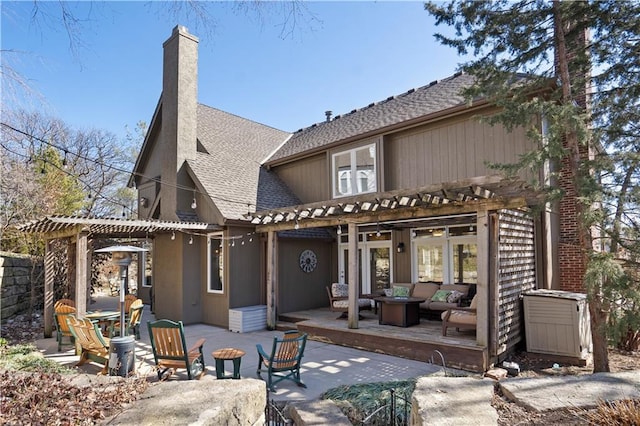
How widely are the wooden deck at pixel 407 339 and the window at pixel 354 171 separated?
3.56 m

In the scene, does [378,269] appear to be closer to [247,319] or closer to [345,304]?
[345,304]

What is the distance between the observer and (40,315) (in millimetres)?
11383

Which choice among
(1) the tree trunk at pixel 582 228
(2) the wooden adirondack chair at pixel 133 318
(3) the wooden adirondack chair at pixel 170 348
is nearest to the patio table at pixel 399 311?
(1) the tree trunk at pixel 582 228

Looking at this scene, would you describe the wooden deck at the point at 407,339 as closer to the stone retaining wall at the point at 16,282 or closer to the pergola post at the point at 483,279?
the pergola post at the point at 483,279

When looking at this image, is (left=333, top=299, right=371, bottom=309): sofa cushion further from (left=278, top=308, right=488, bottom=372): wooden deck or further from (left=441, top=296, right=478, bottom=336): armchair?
(left=441, top=296, right=478, bottom=336): armchair

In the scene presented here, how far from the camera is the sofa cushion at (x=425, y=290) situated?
31.9 feet

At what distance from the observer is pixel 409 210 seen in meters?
7.85

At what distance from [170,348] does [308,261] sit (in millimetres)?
6269

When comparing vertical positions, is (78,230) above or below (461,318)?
above

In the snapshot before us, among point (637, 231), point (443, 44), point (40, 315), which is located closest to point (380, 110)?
point (443, 44)

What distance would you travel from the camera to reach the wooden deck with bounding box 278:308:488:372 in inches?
258

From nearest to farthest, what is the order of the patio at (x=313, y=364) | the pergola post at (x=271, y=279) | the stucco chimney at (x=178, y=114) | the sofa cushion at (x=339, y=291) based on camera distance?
the patio at (x=313, y=364) < the pergola post at (x=271, y=279) < the sofa cushion at (x=339, y=291) < the stucco chimney at (x=178, y=114)

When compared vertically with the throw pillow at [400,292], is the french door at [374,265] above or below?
above

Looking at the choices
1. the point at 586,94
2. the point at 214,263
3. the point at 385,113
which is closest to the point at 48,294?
the point at 214,263
